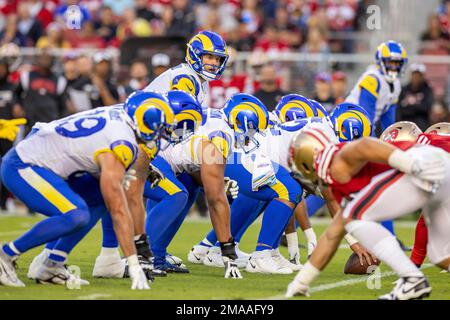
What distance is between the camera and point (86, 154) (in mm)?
6840

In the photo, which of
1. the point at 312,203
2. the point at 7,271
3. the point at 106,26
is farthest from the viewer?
the point at 106,26

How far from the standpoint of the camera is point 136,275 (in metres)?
6.68

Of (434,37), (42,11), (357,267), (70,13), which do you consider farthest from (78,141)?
(42,11)

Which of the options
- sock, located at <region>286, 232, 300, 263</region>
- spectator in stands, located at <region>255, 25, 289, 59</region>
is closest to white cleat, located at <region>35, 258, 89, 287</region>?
sock, located at <region>286, 232, 300, 263</region>

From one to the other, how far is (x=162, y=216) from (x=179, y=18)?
370 inches

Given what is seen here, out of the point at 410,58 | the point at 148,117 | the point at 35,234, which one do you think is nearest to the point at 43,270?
the point at 35,234

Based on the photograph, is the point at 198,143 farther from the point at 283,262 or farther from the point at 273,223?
the point at 283,262

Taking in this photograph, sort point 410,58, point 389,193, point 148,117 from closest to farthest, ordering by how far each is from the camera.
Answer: point 389,193 → point 148,117 → point 410,58

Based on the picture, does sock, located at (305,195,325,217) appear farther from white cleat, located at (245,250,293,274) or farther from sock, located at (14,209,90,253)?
sock, located at (14,209,90,253)

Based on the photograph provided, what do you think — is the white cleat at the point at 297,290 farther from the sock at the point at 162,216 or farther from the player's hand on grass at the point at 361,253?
the sock at the point at 162,216

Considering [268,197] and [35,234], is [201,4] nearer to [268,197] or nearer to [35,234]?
[268,197]

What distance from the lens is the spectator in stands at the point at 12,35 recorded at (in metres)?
16.7
